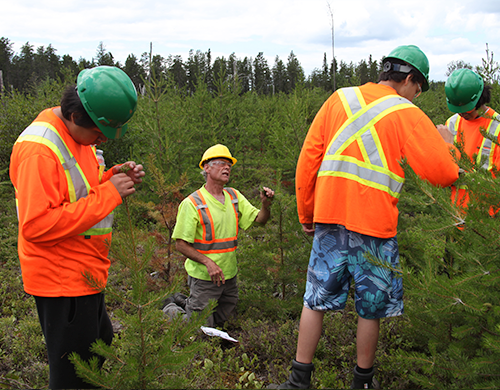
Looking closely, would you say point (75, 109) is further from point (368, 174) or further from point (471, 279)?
point (471, 279)

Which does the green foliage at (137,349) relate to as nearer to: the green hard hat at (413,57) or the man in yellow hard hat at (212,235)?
the man in yellow hard hat at (212,235)

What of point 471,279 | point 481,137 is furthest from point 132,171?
→ point 481,137

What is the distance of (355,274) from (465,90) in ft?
8.35

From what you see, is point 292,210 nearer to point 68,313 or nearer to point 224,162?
point 224,162

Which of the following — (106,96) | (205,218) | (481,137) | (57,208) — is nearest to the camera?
(57,208)

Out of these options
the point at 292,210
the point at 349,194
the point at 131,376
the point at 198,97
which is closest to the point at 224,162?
the point at 292,210

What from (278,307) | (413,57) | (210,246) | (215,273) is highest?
(413,57)

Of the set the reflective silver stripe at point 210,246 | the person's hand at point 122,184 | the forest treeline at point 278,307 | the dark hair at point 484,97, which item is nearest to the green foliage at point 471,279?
the forest treeline at point 278,307

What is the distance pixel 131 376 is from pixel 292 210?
2.60m

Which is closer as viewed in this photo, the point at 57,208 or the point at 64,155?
the point at 57,208

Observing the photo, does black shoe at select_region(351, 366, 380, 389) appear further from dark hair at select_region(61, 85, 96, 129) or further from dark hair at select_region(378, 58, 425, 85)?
dark hair at select_region(61, 85, 96, 129)

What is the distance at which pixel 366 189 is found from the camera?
2.45 meters

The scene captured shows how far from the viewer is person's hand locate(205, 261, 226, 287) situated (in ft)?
12.5

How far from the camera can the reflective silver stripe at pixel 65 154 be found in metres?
2.00
